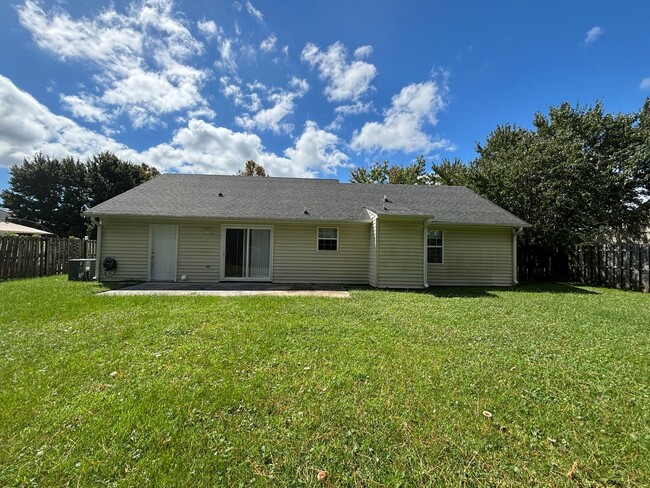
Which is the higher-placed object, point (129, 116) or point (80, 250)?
point (129, 116)

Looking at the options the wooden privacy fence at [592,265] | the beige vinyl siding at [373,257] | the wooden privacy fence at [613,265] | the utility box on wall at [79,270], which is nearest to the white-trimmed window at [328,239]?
the beige vinyl siding at [373,257]

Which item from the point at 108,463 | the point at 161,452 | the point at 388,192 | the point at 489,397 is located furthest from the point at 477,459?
the point at 388,192

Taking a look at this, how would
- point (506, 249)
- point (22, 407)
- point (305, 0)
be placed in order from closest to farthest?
point (22, 407) → point (305, 0) → point (506, 249)

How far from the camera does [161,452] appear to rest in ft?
6.86

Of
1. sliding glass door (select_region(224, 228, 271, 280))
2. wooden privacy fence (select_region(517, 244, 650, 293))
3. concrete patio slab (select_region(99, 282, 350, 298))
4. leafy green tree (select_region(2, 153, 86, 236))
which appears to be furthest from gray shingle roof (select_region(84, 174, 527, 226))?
leafy green tree (select_region(2, 153, 86, 236))

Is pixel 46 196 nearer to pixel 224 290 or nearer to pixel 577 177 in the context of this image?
pixel 224 290

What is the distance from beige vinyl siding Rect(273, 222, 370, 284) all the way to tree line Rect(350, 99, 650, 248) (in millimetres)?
9615

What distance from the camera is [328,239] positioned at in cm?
1108

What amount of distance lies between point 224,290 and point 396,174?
26.6m

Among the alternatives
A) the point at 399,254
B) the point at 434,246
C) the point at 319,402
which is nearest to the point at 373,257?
the point at 399,254

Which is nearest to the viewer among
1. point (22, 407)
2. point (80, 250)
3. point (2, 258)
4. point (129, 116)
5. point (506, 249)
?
point (22, 407)

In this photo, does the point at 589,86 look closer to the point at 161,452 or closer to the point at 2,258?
the point at 161,452

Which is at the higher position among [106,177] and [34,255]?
[106,177]

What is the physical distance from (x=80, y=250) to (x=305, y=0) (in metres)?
14.3
